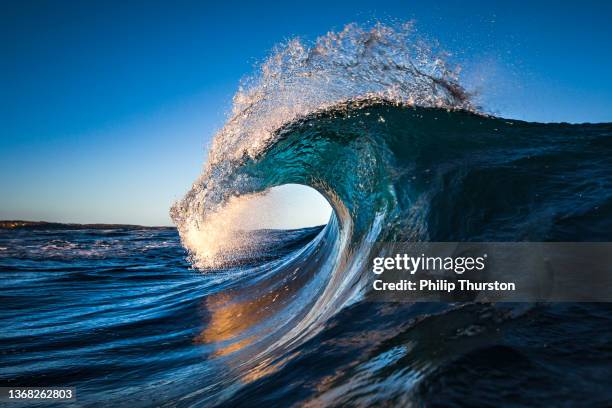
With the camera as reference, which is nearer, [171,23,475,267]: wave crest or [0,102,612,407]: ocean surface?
[0,102,612,407]: ocean surface

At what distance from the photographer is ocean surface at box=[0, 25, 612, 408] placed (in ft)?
4.38

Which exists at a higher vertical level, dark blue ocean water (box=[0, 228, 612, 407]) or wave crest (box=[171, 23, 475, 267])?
wave crest (box=[171, 23, 475, 267])

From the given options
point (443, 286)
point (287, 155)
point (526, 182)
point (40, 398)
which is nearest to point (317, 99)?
point (287, 155)

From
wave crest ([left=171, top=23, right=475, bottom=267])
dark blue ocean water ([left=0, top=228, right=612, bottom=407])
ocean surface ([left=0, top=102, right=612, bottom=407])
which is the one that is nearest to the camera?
dark blue ocean water ([left=0, top=228, right=612, bottom=407])

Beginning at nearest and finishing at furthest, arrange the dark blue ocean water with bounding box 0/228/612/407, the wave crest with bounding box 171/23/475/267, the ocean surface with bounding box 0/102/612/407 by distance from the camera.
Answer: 1. the dark blue ocean water with bounding box 0/228/612/407
2. the ocean surface with bounding box 0/102/612/407
3. the wave crest with bounding box 171/23/475/267

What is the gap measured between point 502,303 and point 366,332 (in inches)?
23.4

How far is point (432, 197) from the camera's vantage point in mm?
3096

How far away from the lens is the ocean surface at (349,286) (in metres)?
1.33

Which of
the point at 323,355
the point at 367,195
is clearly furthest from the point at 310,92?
the point at 323,355

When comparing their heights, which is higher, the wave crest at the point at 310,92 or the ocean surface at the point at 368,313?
the wave crest at the point at 310,92

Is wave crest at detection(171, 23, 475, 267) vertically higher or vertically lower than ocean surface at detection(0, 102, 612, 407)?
higher

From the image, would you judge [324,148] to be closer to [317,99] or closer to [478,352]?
[317,99]

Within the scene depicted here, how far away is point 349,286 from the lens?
2.87 m

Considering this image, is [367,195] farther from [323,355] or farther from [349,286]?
[323,355]
